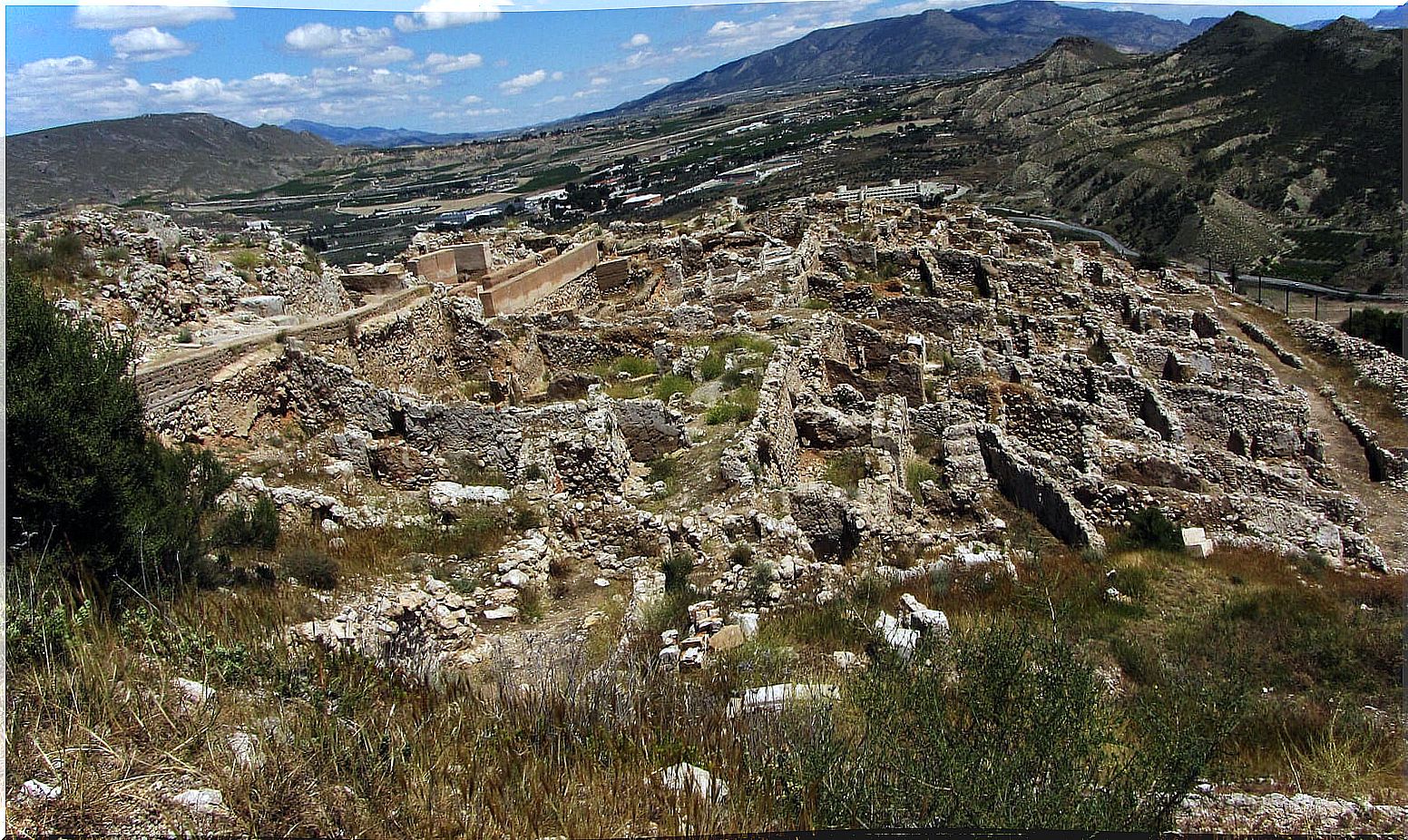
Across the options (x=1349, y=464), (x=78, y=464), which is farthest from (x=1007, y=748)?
(x=1349, y=464)

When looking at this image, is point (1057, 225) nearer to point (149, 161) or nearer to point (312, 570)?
point (312, 570)

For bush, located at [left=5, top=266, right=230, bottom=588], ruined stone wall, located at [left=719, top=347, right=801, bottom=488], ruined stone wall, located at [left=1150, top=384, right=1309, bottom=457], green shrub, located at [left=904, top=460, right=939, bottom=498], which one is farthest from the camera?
ruined stone wall, located at [left=1150, top=384, right=1309, bottom=457]

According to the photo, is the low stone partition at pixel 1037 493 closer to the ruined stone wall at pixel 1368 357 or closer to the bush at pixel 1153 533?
the bush at pixel 1153 533

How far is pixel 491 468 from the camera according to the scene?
1029cm

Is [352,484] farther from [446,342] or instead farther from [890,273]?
[890,273]

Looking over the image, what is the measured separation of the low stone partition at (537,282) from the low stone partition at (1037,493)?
13268mm

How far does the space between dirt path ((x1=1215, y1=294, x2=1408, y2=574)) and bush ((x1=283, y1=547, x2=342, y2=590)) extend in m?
12.3

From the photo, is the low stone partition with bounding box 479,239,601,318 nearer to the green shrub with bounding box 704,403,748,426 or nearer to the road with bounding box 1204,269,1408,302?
the green shrub with bounding box 704,403,748,426

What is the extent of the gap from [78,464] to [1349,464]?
706 inches

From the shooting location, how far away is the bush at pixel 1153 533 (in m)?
9.23

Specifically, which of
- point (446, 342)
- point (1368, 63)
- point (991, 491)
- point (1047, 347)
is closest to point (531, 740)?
point (991, 491)

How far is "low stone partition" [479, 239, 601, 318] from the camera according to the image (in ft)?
68.2

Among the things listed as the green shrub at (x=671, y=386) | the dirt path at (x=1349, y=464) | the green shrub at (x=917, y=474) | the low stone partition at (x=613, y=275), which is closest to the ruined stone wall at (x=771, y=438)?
the green shrub at (x=671, y=386)

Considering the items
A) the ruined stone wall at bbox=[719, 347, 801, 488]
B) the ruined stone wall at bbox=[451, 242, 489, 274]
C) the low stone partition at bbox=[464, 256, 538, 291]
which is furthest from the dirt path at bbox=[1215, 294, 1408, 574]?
the ruined stone wall at bbox=[451, 242, 489, 274]
